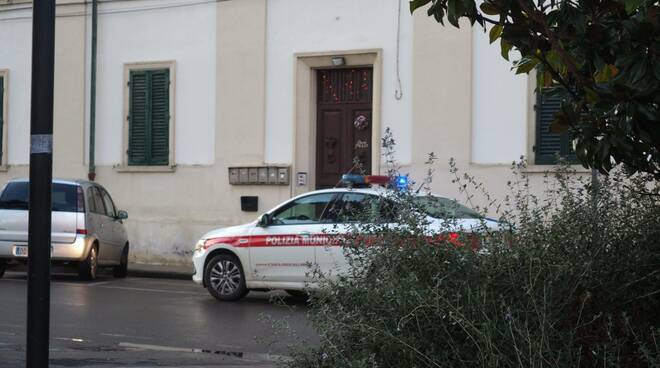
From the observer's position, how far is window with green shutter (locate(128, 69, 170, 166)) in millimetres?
21406

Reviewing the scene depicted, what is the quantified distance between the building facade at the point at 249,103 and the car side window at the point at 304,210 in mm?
4572

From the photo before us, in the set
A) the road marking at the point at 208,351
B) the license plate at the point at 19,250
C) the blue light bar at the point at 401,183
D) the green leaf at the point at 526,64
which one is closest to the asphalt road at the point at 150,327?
the road marking at the point at 208,351

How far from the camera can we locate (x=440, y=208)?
5840mm

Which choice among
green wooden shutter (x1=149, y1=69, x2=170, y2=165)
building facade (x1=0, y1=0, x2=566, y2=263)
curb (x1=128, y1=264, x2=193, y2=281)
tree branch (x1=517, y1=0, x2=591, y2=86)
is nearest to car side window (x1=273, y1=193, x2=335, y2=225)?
building facade (x1=0, y1=0, x2=566, y2=263)

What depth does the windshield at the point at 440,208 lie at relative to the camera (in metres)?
5.70

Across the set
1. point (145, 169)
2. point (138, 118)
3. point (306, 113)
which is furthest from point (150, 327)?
point (138, 118)

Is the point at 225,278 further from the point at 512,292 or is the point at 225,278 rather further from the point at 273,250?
the point at 512,292

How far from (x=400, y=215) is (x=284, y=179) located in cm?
1427

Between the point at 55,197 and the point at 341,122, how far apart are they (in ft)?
17.8

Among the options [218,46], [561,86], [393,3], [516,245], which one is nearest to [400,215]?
[516,245]

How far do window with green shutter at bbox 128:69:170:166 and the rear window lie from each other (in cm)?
395

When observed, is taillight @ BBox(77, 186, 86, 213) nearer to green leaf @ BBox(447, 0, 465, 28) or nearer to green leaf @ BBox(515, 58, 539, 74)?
green leaf @ BBox(515, 58, 539, 74)

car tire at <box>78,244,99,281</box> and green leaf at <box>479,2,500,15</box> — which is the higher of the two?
green leaf at <box>479,2,500,15</box>

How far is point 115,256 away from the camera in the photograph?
19.0m
